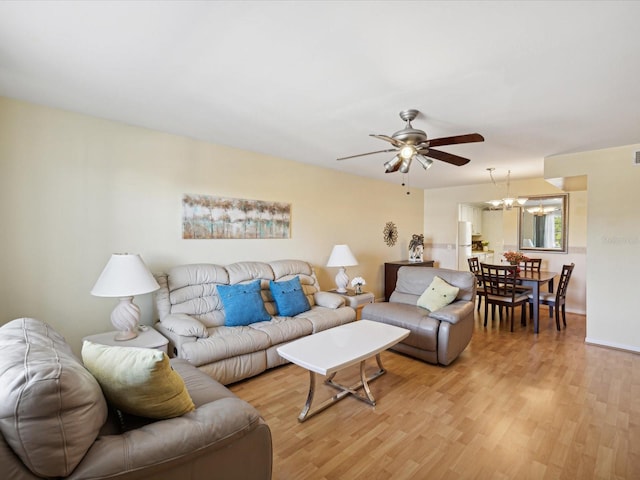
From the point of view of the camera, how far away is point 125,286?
2.55 meters

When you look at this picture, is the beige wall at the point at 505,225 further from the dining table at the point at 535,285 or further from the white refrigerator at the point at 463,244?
the dining table at the point at 535,285

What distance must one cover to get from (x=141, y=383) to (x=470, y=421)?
224cm

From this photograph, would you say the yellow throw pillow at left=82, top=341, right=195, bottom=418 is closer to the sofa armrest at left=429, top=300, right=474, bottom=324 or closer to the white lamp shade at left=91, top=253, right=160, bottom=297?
the white lamp shade at left=91, top=253, right=160, bottom=297

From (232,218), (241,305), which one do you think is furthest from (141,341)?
(232,218)

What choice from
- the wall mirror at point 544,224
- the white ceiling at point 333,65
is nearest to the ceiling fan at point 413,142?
the white ceiling at point 333,65

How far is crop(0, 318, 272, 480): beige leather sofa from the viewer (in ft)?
3.09

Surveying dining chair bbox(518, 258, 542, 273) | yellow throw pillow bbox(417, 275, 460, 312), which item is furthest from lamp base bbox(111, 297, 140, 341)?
dining chair bbox(518, 258, 542, 273)

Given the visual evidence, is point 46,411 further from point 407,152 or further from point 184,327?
point 407,152

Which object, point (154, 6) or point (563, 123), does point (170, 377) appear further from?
point (563, 123)

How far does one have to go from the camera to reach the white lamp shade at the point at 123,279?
2.52m

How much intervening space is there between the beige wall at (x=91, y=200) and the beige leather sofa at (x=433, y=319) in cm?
175

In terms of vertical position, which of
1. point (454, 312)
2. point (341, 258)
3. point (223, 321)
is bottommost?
point (223, 321)

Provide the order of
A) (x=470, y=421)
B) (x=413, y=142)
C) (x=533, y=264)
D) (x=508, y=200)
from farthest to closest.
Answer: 1. (x=533, y=264)
2. (x=508, y=200)
3. (x=413, y=142)
4. (x=470, y=421)

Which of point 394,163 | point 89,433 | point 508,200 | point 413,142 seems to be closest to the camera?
point 89,433
